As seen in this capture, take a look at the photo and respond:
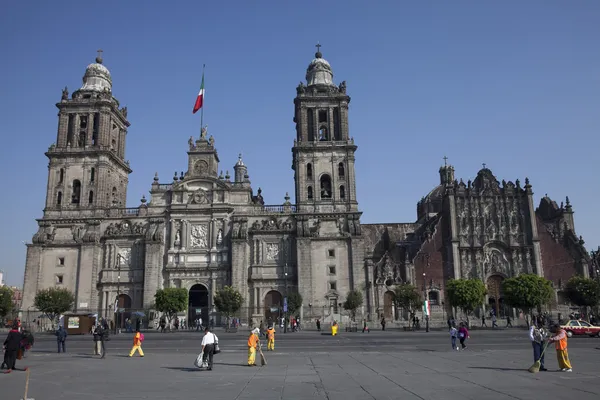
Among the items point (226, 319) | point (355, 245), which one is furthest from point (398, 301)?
point (226, 319)

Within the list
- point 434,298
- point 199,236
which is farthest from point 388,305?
point 199,236

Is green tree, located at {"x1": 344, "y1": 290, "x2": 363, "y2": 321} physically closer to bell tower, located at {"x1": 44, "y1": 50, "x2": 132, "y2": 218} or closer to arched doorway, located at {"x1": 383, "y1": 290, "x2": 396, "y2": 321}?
arched doorway, located at {"x1": 383, "y1": 290, "x2": 396, "y2": 321}

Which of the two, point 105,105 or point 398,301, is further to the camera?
point 105,105

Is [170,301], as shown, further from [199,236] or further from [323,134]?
[323,134]

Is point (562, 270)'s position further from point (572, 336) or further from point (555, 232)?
point (572, 336)

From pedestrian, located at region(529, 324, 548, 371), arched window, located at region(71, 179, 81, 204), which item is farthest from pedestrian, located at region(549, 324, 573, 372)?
arched window, located at region(71, 179, 81, 204)

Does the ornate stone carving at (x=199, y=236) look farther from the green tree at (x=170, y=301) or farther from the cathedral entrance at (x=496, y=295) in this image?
the cathedral entrance at (x=496, y=295)

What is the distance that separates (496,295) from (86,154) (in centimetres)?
5245

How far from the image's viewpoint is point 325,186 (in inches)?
2515

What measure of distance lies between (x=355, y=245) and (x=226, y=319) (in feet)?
53.8

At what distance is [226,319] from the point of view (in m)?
56.0

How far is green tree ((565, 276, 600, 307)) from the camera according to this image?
53.5 metres

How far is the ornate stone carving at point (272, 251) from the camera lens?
6131 centimetres

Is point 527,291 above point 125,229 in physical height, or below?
below
